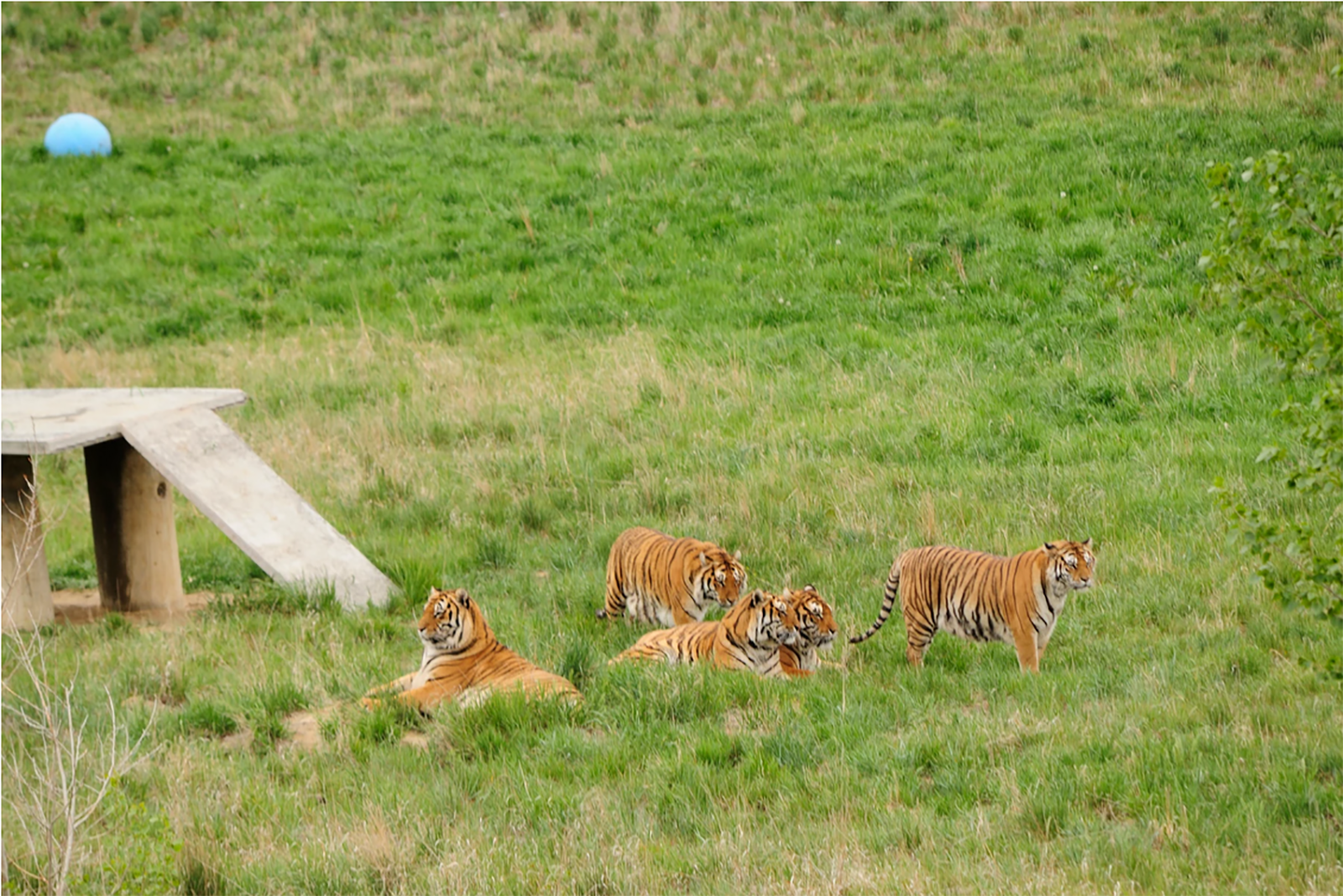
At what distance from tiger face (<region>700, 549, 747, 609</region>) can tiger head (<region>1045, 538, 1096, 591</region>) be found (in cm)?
169

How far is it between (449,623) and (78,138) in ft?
54.4

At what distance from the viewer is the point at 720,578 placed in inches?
279

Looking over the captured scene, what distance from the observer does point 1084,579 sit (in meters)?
6.22

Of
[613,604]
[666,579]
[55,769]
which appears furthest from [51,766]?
[613,604]

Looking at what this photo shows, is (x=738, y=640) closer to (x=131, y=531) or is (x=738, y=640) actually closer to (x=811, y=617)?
(x=811, y=617)

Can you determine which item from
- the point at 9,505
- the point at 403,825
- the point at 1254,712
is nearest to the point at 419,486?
the point at 9,505

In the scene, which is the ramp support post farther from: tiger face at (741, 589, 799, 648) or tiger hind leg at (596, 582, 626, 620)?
tiger face at (741, 589, 799, 648)

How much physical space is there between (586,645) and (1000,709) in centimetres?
214

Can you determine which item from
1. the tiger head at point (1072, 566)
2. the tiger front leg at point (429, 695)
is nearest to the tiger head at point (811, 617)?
the tiger head at point (1072, 566)

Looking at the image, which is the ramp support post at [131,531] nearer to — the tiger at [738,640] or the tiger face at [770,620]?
the tiger at [738,640]

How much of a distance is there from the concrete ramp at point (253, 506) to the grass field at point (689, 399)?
0.27m

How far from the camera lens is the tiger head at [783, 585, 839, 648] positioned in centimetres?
626

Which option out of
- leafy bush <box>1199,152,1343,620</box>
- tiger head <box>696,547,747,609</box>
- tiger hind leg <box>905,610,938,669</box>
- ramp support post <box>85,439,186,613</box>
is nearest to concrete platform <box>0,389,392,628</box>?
ramp support post <box>85,439,186,613</box>

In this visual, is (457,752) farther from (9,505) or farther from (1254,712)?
(9,505)
